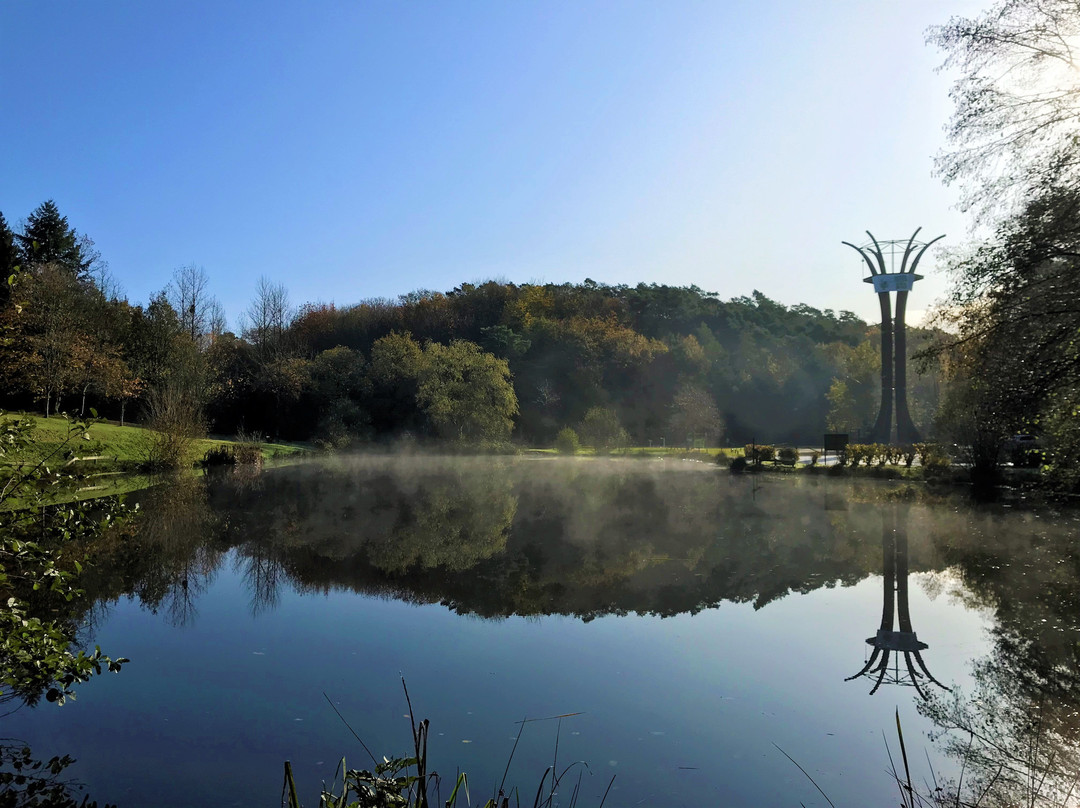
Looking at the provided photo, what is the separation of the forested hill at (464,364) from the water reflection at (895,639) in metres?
21.3

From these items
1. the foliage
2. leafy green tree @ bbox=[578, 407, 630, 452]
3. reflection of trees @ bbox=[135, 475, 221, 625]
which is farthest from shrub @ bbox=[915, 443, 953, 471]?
the foliage

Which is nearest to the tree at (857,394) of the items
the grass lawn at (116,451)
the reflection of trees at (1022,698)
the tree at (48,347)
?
the grass lawn at (116,451)

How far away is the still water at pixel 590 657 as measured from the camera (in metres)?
4.71

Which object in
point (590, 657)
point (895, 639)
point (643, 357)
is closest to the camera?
point (590, 657)

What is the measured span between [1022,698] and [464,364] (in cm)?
3468

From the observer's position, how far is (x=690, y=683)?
20.6 ft

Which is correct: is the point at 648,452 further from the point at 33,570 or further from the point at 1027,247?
the point at 33,570

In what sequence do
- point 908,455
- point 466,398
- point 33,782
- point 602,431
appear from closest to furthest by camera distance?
1. point 33,782
2. point 908,455
3. point 466,398
4. point 602,431

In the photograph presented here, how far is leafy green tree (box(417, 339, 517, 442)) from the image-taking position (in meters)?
38.3

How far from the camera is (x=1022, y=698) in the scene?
5.82 metres

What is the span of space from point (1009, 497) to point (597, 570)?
1371 cm

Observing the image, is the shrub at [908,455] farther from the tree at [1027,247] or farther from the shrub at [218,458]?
the shrub at [218,458]

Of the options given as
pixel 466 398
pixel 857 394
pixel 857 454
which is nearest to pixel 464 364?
pixel 466 398

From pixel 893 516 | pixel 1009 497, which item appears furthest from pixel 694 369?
pixel 893 516
